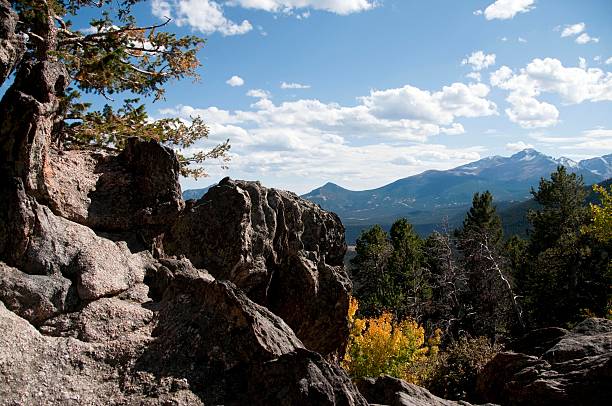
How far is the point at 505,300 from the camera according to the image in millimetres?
39094

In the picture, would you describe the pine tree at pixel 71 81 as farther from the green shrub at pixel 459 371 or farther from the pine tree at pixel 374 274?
the pine tree at pixel 374 274

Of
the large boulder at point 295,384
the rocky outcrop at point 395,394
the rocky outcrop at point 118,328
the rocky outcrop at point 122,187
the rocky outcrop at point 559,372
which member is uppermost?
the rocky outcrop at point 122,187

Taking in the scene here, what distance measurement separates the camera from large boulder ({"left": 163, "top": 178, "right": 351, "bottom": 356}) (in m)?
11.8

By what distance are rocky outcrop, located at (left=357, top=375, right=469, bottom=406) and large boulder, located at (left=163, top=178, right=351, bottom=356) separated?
3062 mm

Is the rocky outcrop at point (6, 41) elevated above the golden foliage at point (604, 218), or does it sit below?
above

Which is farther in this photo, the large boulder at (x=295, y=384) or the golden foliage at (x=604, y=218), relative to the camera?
the golden foliage at (x=604, y=218)

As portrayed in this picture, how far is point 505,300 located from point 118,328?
37936 millimetres

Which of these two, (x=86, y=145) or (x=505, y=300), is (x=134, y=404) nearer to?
(x=86, y=145)

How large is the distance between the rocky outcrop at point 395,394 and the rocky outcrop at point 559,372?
252 centimetres

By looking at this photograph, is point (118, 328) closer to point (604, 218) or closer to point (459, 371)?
point (459, 371)

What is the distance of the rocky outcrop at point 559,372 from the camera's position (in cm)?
1130

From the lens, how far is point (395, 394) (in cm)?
992

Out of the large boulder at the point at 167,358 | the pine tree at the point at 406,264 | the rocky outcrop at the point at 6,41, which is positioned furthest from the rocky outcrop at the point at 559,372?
the pine tree at the point at 406,264

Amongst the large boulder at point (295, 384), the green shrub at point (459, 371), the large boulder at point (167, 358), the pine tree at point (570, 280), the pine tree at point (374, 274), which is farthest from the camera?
the pine tree at point (374, 274)
